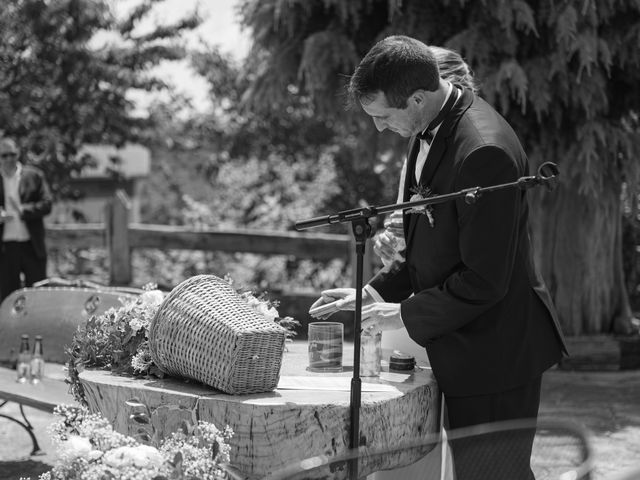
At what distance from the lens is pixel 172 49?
12.1 m

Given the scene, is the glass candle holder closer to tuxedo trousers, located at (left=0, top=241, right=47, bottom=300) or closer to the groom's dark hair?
the groom's dark hair

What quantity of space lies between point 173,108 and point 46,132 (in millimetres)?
2401

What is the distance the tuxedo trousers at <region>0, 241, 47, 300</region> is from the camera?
8547 millimetres

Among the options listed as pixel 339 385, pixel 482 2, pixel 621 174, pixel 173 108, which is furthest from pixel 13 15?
pixel 339 385

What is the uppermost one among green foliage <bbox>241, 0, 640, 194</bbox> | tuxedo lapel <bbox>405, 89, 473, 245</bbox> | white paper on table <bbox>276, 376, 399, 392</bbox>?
green foliage <bbox>241, 0, 640, 194</bbox>

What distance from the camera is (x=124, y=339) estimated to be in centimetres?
349

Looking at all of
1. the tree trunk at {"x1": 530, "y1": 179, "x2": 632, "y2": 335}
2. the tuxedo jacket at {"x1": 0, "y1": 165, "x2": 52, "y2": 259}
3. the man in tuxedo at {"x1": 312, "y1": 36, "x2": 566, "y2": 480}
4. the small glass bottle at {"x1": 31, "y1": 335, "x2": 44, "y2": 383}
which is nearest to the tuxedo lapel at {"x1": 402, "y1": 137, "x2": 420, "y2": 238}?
the man in tuxedo at {"x1": 312, "y1": 36, "x2": 566, "y2": 480}

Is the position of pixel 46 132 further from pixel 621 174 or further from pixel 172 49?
pixel 621 174

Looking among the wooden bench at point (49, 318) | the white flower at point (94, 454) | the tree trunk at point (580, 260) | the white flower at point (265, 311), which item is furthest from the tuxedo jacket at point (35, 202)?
the white flower at point (94, 454)

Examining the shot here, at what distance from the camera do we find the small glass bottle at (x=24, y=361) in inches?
207

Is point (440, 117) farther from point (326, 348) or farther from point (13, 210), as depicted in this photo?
point (13, 210)

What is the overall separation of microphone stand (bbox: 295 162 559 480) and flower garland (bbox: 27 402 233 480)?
1.24 feet

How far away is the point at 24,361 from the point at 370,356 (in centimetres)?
270

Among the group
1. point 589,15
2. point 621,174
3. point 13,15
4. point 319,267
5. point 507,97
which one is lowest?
point 319,267
